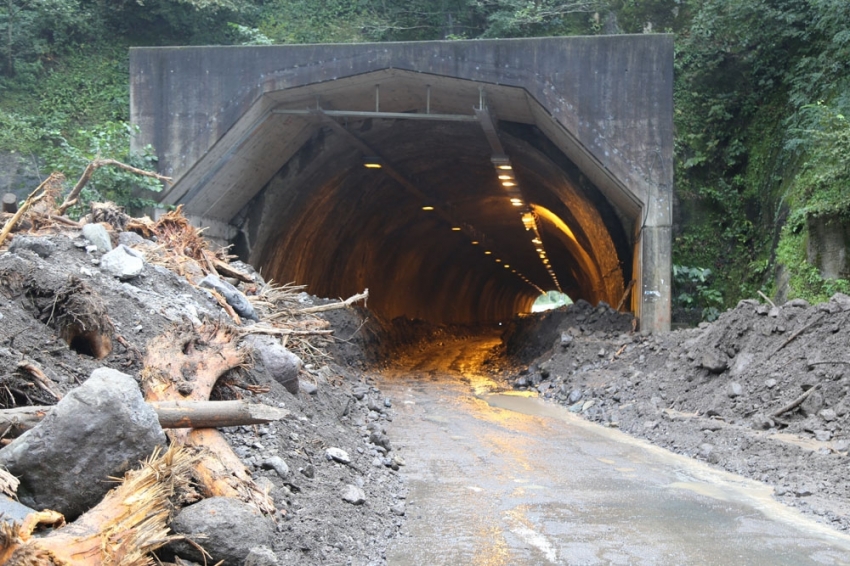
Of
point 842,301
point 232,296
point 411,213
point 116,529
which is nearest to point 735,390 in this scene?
point 842,301

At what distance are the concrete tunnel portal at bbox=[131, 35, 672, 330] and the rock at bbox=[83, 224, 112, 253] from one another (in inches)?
271

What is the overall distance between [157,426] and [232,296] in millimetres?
5537

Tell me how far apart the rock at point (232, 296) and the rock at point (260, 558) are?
5819 mm

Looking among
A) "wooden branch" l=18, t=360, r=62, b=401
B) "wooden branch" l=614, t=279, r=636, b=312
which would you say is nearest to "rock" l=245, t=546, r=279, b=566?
"wooden branch" l=18, t=360, r=62, b=401

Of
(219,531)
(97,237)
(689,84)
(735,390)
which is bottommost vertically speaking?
(219,531)

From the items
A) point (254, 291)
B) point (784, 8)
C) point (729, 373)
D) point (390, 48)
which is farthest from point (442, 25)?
point (729, 373)

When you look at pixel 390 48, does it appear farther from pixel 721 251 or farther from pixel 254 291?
pixel 721 251

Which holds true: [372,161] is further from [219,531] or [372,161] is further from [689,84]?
[219,531]

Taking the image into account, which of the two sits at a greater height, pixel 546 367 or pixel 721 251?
pixel 721 251

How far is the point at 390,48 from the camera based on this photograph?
15.1 m

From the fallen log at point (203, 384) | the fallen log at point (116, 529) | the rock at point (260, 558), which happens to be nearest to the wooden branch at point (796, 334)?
the fallen log at point (203, 384)

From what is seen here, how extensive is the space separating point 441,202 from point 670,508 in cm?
1873

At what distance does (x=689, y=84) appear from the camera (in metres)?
16.6

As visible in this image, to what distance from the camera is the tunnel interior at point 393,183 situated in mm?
16297
